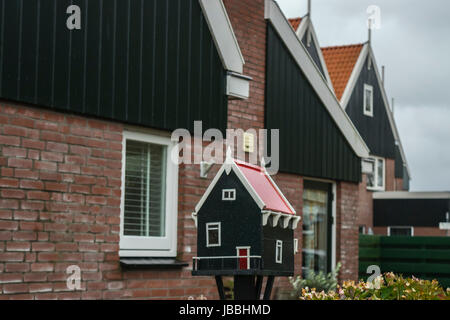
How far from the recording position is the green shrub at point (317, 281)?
13188 mm

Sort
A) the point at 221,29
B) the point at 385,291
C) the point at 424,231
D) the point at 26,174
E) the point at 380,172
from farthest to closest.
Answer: the point at 380,172
the point at 424,231
the point at 221,29
the point at 26,174
the point at 385,291

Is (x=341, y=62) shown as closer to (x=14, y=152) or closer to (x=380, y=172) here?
(x=380, y=172)

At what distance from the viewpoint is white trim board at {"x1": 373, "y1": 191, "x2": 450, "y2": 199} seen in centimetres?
3391

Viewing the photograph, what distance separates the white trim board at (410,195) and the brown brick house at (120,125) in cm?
2172

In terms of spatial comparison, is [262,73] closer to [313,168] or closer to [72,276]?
[313,168]

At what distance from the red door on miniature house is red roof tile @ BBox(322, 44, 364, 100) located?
23870 millimetres

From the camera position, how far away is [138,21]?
10.2 meters

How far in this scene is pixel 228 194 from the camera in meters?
6.99

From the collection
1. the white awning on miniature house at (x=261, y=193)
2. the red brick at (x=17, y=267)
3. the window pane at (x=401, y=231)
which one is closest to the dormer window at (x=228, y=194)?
the white awning on miniature house at (x=261, y=193)

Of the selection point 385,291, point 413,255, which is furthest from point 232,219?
point 413,255

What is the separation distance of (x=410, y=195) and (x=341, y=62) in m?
6.49

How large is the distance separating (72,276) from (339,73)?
2392cm
